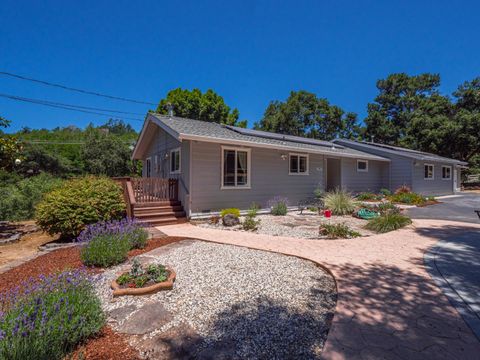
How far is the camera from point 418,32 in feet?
42.8

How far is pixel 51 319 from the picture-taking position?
1948 mm

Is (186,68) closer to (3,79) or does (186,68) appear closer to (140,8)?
(140,8)

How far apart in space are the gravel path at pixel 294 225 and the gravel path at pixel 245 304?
2506 millimetres

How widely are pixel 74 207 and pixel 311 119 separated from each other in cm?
3336

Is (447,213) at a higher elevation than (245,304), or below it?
higher

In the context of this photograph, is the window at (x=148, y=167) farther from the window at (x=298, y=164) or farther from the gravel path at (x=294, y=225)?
the window at (x=298, y=164)

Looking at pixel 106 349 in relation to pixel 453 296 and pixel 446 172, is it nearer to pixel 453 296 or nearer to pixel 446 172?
pixel 453 296

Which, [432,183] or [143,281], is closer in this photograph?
[143,281]

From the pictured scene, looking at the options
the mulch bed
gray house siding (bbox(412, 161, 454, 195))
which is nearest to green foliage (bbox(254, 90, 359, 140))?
gray house siding (bbox(412, 161, 454, 195))

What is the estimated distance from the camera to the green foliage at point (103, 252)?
4.23 m

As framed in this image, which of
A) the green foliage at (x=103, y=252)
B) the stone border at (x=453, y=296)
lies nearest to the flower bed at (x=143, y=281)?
the green foliage at (x=103, y=252)

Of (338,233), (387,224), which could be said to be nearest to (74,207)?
(338,233)

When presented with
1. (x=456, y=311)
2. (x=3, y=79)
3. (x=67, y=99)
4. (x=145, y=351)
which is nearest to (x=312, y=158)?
(x=456, y=311)

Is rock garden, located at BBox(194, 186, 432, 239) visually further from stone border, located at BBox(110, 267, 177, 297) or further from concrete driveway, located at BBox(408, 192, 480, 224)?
stone border, located at BBox(110, 267, 177, 297)
